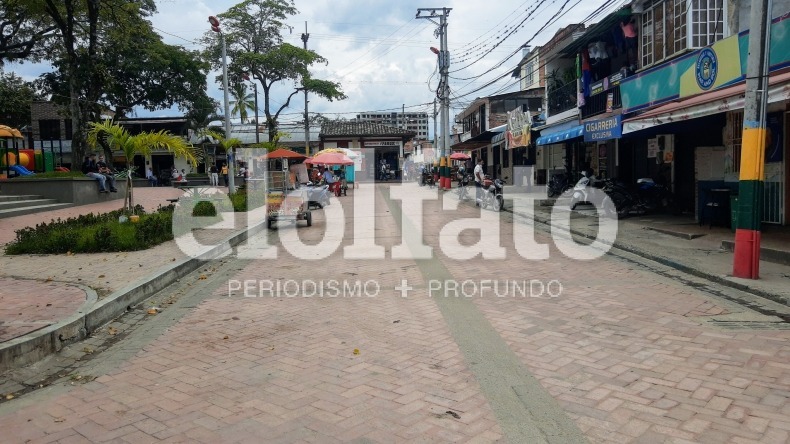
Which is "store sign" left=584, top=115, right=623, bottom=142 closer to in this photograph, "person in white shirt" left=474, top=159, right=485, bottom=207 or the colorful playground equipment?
"person in white shirt" left=474, top=159, right=485, bottom=207

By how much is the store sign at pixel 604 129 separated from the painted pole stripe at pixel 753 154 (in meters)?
6.58

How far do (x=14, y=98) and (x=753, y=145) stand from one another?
3863cm

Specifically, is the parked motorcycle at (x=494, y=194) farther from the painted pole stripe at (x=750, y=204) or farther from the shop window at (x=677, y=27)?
the painted pole stripe at (x=750, y=204)

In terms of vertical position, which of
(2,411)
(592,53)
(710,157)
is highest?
(592,53)

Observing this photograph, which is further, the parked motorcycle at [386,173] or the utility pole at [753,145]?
the parked motorcycle at [386,173]

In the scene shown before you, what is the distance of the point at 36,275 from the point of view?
8.11 m

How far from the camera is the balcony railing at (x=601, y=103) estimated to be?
58.4 ft

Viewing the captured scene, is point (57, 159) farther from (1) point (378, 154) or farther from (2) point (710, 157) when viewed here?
(2) point (710, 157)

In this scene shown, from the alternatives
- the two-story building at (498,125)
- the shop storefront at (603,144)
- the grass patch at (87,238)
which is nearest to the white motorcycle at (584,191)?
the shop storefront at (603,144)

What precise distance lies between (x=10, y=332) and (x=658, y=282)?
7.55 metres

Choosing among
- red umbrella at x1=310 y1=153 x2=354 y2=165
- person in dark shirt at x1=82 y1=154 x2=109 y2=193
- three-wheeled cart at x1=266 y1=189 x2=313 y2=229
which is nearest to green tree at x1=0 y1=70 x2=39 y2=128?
person in dark shirt at x1=82 y1=154 x2=109 y2=193

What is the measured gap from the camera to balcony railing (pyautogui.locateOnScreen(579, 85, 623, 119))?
58.4 ft

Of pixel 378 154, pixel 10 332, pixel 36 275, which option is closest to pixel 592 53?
pixel 36 275

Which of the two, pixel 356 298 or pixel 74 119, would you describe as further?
pixel 74 119
